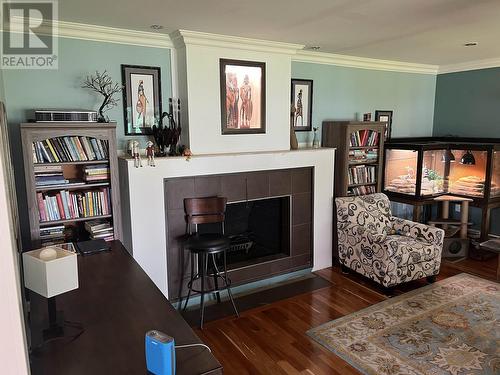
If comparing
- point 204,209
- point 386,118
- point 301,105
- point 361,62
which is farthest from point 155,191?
point 386,118

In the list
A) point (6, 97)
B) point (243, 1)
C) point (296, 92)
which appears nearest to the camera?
point (243, 1)

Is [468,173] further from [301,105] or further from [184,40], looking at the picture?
[184,40]

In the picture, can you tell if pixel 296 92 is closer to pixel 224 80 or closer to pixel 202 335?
pixel 224 80

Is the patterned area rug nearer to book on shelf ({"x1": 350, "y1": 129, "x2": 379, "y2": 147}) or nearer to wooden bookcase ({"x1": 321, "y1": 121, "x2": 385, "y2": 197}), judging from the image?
wooden bookcase ({"x1": 321, "y1": 121, "x2": 385, "y2": 197})

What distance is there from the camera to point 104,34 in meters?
3.23

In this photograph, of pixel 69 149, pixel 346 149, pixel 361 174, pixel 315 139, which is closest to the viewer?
pixel 69 149

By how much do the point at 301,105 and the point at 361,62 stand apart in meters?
1.11

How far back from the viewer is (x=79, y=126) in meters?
2.81

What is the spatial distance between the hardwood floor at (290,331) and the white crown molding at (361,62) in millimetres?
2552

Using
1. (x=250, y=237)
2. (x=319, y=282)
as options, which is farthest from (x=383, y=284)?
(x=250, y=237)

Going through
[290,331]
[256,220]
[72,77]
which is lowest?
[290,331]

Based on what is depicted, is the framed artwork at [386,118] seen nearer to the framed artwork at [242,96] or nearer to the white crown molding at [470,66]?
the white crown molding at [470,66]

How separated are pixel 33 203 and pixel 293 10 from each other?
2393mm

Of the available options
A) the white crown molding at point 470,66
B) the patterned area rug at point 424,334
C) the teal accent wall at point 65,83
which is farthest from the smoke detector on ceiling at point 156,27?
the white crown molding at point 470,66
